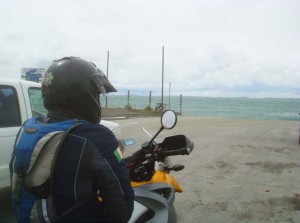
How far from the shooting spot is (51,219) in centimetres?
165

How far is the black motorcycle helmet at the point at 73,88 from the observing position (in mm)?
1912

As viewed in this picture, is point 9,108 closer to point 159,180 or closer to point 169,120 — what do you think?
point 169,120

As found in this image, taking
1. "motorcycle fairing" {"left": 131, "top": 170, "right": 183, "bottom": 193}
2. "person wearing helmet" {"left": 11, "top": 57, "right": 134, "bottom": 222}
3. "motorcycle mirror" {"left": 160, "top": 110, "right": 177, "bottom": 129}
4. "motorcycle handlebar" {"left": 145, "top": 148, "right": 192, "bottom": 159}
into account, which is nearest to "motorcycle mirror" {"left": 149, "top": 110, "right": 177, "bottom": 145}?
"motorcycle mirror" {"left": 160, "top": 110, "right": 177, "bottom": 129}

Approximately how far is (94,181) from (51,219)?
0.26m

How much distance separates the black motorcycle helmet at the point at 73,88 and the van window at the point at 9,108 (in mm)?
3060

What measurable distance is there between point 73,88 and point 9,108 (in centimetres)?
327

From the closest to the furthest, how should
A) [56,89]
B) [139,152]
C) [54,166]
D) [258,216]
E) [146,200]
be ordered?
[54,166], [56,89], [146,200], [139,152], [258,216]

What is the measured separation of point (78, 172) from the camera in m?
1.63

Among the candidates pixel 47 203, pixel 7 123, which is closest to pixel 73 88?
pixel 47 203

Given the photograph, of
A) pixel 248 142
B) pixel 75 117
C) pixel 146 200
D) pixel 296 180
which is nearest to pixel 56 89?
pixel 75 117

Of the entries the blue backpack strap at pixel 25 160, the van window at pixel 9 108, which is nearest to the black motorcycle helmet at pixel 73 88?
the blue backpack strap at pixel 25 160

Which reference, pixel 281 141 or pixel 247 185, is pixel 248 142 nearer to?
pixel 281 141

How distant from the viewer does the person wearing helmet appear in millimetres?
1628

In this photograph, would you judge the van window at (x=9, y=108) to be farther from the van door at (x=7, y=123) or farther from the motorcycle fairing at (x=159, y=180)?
the motorcycle fairing at (x=159, y=180)
